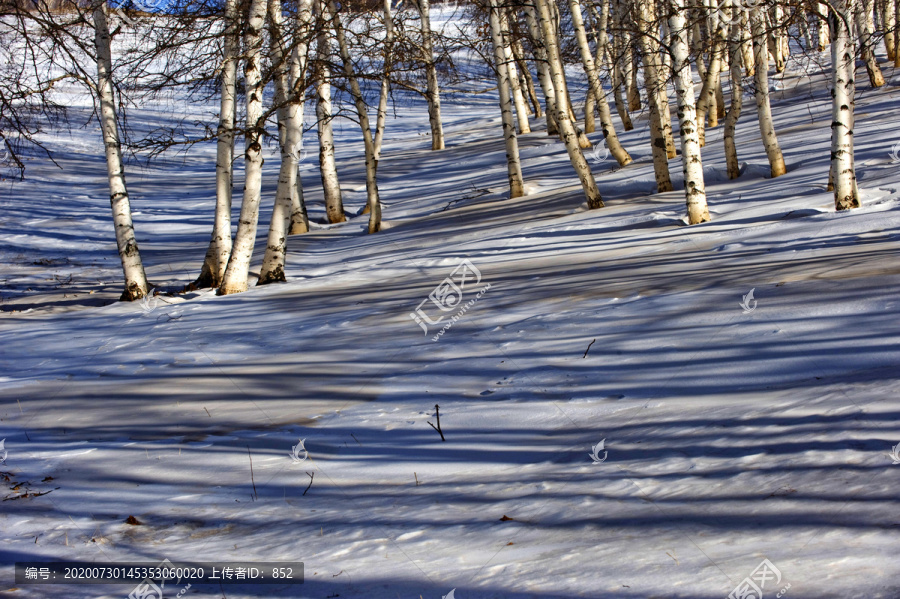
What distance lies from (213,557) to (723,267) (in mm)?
5721

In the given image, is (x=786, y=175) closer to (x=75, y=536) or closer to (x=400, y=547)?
(x=400, y=547)

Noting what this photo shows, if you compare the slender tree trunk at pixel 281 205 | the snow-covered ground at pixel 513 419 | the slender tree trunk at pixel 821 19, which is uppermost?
the slender tree trunk at pixel 821 19

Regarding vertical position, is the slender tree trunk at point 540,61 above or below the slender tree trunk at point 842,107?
above

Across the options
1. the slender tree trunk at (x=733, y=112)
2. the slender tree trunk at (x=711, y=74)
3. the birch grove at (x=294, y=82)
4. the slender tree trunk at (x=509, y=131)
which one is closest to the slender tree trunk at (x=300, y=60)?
the birch grove at (x=294, y=82)

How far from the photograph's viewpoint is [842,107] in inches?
334

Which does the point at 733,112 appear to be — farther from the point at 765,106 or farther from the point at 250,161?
the point at 250,161

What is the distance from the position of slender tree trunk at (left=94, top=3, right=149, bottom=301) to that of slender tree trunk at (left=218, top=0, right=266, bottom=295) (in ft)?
5.41

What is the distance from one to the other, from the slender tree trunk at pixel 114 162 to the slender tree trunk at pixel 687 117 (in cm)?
817

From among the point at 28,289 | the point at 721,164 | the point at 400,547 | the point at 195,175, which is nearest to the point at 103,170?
the point at 195,175

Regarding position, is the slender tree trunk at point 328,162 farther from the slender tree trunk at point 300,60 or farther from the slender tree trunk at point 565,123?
the slender tree trunk at point 565,123

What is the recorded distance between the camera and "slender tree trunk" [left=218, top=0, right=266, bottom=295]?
31.9ft

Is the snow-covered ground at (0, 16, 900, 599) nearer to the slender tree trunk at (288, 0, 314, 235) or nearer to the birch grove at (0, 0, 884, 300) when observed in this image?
the birch grove at (0, 0, 884, 300)

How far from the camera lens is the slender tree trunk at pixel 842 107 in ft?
27.2

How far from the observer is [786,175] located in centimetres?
1212
